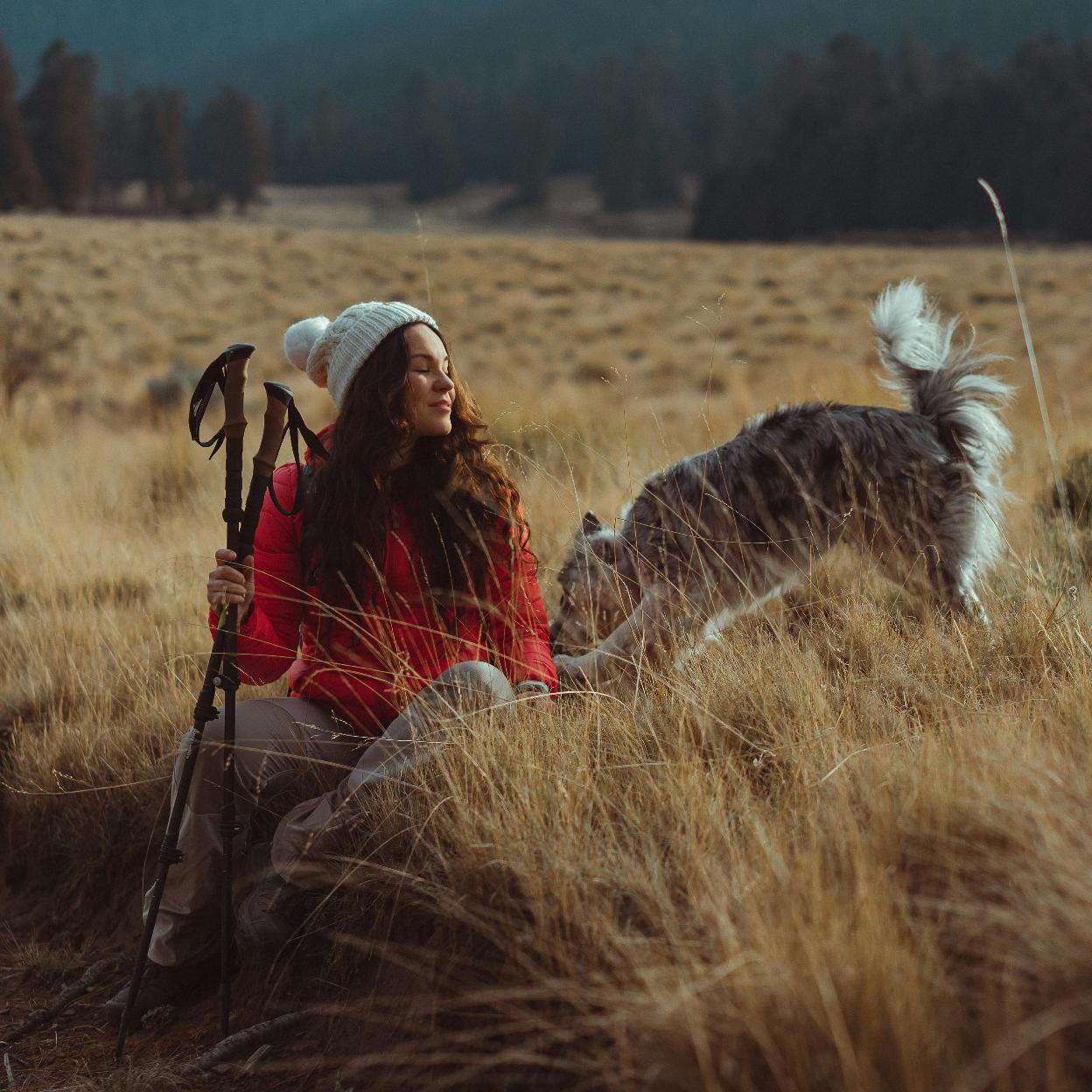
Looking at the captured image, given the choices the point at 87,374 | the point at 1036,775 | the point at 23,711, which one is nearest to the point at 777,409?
the point at 1036,775

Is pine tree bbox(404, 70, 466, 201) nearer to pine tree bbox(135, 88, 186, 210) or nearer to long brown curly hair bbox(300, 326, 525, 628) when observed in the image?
pine tree bbox(135, 88, 186, 210)

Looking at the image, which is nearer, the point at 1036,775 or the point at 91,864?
the point at 1036,775

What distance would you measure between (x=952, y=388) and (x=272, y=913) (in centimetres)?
310

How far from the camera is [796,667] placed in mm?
3137

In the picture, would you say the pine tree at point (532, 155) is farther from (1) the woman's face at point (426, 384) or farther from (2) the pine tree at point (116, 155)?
(1) the woman's face at point (426, 384)

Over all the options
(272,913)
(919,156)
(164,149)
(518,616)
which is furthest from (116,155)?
(272,913)

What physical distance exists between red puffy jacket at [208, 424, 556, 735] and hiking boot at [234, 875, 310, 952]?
1.73ft

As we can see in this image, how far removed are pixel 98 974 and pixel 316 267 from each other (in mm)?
28214

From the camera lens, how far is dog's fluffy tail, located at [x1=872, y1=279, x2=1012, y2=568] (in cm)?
429

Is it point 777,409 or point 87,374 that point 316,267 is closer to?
point 87,374

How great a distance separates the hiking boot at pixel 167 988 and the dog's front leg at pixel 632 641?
1.41m

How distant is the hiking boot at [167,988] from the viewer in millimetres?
3156

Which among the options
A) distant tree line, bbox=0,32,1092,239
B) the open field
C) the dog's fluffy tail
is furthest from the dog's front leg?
distant tree line, bbox=0,32,1092,239

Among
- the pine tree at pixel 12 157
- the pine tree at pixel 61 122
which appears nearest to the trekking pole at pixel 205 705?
the pine tree at pixel 12 157
